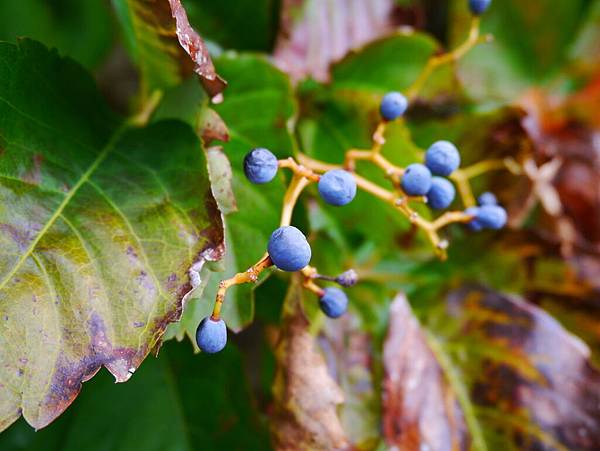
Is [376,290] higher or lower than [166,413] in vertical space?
higher

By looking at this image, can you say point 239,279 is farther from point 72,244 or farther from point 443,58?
point 443,58

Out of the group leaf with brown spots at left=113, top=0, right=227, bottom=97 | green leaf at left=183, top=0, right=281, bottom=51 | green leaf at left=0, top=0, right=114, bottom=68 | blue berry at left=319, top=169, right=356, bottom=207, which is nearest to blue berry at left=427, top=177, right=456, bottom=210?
blue berry at left=319, top=169, right=356, bottom=207

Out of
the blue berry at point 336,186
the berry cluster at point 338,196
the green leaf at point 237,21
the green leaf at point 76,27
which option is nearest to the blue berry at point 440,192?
the berry cluster at point 338,196

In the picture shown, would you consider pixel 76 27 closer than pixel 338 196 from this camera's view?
No

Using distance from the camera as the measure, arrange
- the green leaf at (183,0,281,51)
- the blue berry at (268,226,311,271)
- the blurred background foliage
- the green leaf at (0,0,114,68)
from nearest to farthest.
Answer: the blue berry at (268,226,311,271), the blurred background foliage, the green leaf at (183,0,281,51), the green leaf at (0,0,114,68)

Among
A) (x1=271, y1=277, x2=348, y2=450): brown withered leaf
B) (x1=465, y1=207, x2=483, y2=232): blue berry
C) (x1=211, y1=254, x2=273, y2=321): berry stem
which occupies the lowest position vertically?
(x1=271, y1=277, x2=348, y2=450): brown withered leaf

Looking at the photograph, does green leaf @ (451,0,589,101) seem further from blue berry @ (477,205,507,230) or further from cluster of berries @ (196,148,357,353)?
cluster of berries @ (196,148,357,353)

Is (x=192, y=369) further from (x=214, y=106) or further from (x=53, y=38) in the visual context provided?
(x=53, y=38)

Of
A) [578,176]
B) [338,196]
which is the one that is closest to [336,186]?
[338,196]
